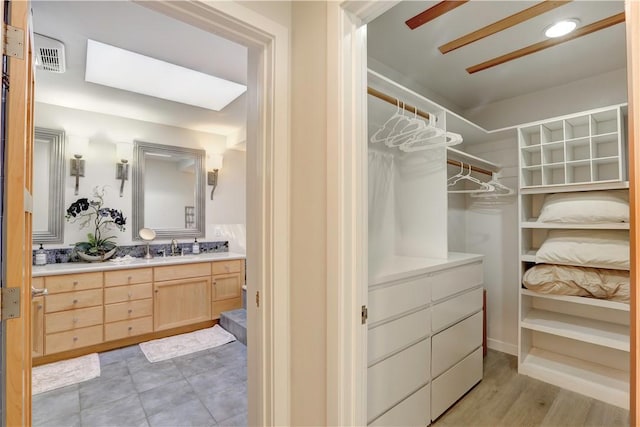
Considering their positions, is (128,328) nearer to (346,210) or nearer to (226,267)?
(226,267)

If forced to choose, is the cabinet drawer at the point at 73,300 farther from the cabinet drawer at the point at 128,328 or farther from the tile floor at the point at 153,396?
the tile floor at the point at 153,396

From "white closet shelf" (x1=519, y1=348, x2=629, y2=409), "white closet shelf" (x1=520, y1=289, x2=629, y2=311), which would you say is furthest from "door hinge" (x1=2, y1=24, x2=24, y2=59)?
"white closet shelf" (x1=519, y1=348, x2=629, y2=409)

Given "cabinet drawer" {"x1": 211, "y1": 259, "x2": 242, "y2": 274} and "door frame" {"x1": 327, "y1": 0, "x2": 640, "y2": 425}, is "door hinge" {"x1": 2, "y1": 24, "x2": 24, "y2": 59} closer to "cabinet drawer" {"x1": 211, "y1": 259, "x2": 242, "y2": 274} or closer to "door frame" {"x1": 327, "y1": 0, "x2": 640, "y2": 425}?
"door frame" {"x1": 327, "y1": 0, "x2": 640, "y2": 425}

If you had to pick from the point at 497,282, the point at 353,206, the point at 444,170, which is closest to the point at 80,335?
the point at 353,206

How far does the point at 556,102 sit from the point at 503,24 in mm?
1294

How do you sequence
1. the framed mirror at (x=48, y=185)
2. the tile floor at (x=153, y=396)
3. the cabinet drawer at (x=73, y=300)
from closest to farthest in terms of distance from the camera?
the tile floor at (x=153, y=396), the cabinet drawer at (x=73, y=300), the framed mirror at (x=48, y=185)

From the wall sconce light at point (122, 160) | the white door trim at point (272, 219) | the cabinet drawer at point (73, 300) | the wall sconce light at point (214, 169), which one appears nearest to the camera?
the white door trim at point (272, 219)

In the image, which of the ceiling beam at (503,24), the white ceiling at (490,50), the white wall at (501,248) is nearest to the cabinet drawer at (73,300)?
the white ceiling at (490,50)

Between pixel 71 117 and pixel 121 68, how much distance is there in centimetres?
141

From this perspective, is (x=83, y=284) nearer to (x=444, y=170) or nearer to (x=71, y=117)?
(x=71, y=117)

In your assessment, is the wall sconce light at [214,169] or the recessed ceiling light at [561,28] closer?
the recessed ceiling light at [561,28]

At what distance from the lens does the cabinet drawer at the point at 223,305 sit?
3566 mm

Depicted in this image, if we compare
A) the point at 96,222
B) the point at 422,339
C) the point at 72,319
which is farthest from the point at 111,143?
the point at 422,339

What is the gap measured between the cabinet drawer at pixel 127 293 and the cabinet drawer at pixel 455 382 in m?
2.75
